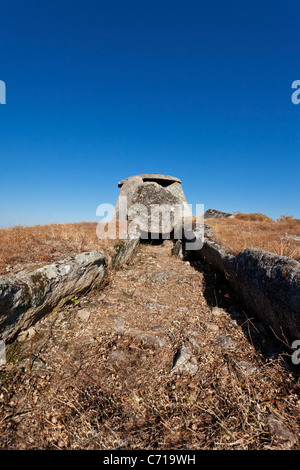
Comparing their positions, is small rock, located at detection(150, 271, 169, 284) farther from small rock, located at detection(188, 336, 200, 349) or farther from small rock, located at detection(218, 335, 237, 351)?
small rock, located at detection(218, 335, 237, 351)

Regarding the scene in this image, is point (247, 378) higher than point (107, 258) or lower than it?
lower

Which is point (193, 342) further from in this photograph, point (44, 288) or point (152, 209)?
point (152, 209)

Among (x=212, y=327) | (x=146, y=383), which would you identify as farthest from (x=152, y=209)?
(x=146, y=383)

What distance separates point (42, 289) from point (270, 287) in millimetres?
4739

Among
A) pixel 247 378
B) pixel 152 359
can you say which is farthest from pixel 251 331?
pixel 152 359

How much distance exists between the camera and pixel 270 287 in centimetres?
443

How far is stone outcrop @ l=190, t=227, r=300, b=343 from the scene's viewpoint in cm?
384

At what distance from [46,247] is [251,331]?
227 inches

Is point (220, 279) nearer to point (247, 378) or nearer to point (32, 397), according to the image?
point (247, 378)

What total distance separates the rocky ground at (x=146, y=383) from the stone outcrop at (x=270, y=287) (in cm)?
41

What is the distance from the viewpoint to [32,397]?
330cm

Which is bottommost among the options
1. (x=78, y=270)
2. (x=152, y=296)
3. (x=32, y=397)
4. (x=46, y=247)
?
(x=32, y=397)

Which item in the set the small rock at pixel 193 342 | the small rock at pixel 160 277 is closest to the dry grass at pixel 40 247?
the small rock at pixel 160 277

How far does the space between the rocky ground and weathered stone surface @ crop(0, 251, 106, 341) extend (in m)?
0.31
